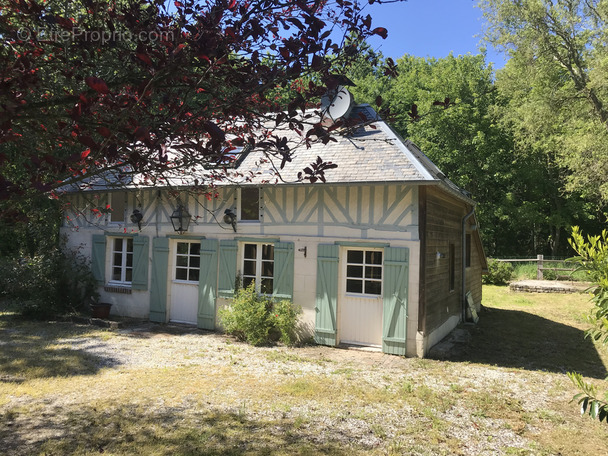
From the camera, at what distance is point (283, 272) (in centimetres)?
830

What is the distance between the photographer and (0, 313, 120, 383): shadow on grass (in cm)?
602

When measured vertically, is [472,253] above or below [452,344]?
above

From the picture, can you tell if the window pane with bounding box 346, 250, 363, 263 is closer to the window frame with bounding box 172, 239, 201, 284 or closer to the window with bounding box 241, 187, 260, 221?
the window with bounding box 241, 187, 260, 221

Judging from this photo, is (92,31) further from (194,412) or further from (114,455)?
(194,412)

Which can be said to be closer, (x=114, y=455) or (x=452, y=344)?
(x=114, y=455)

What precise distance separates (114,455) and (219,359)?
10.6ft

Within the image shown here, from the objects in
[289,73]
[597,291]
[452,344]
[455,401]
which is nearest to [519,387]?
[455,401]

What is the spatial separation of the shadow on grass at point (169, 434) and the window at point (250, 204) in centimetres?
478

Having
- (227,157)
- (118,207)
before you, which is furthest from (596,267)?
(118,207)

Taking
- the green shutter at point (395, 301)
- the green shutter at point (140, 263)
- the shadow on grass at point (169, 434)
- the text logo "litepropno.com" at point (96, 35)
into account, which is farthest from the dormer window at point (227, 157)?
the green shutter at point (140, 263)

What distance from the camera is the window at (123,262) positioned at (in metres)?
10.4

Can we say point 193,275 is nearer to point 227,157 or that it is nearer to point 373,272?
point 373,272

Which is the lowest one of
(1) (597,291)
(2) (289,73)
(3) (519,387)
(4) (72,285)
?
(3) (519,387)

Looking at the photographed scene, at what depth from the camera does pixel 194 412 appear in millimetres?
4707
